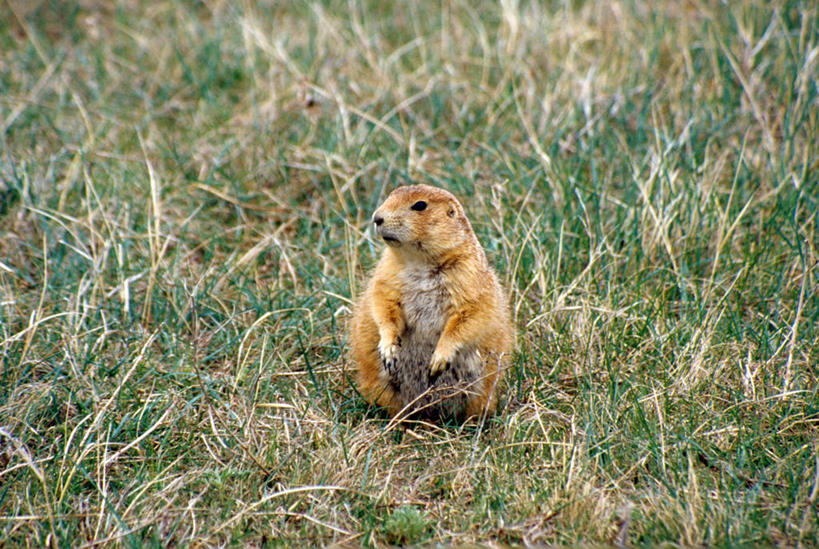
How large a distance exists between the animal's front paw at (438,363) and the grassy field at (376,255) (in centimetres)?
32

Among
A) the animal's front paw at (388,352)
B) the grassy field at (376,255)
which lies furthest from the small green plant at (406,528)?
the animal's front paw at (388,352)

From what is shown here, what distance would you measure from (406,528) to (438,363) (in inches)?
31.5

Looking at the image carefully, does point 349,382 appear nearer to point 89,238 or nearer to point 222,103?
point 89,238

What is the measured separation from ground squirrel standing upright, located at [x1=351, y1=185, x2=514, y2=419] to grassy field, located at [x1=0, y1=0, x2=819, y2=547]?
0.17m

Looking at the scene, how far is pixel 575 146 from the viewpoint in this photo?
5668 mm

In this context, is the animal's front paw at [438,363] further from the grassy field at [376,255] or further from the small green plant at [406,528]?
the small green plant at [406,528]

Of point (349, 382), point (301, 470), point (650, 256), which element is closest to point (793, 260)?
point (650, 256)

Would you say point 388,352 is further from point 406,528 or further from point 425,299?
point 406,528

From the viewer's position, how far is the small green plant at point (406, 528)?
10.7ft

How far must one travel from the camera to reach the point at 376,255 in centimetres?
514

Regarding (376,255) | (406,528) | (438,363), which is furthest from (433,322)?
(376,255)

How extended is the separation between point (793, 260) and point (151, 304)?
11.6 feet

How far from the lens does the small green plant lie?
3.27 metres

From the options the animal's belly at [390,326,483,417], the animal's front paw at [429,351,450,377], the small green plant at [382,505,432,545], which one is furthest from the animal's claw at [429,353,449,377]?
the small green plant at [382,505,432,545]
